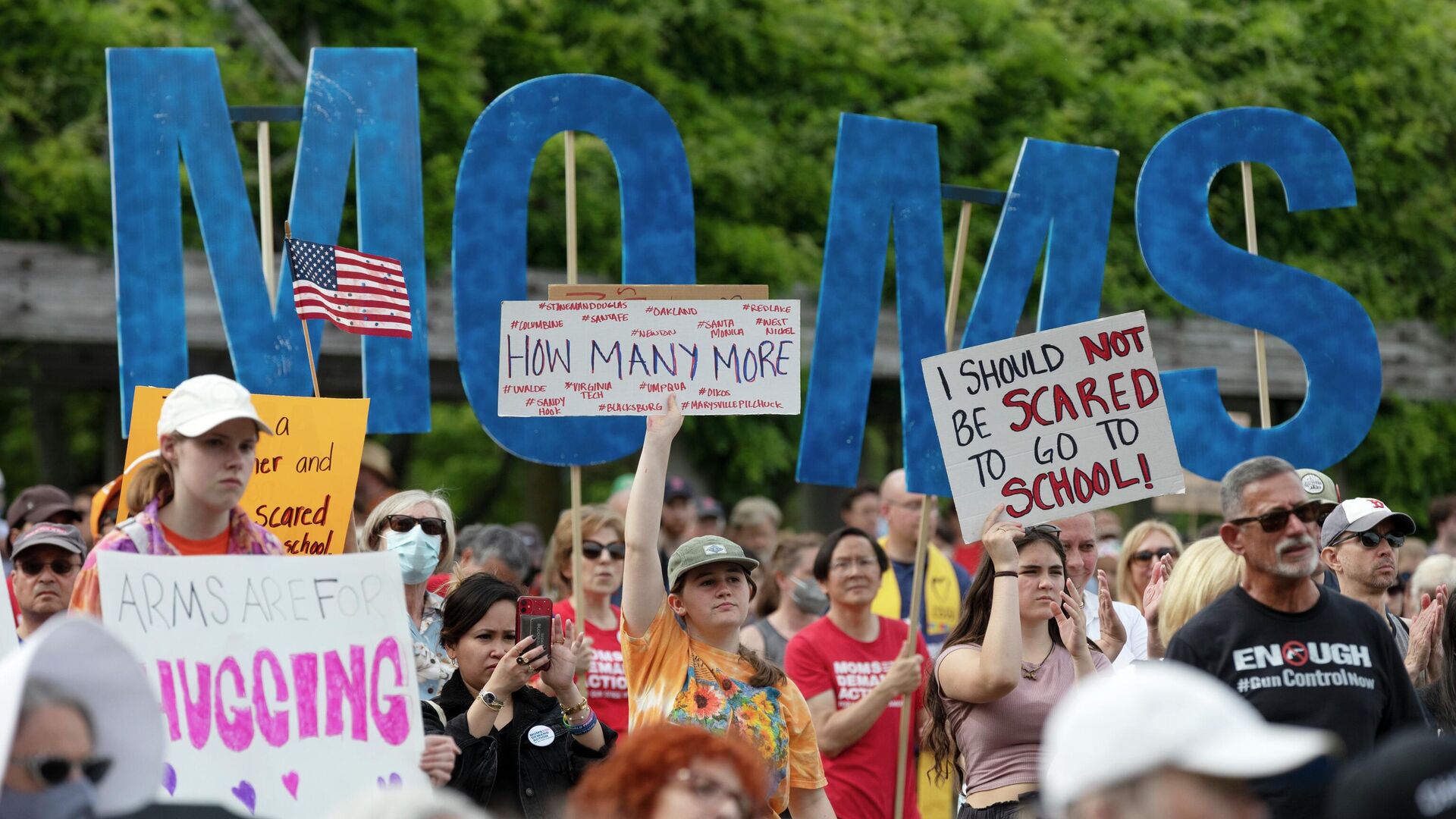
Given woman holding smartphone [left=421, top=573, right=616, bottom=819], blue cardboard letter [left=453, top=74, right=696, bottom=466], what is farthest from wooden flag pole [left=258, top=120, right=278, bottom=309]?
woman holding smartphone [left=421, top=573, right=616, bottom=819]

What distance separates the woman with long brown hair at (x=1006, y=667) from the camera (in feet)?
17.3

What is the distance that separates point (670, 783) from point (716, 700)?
184cm

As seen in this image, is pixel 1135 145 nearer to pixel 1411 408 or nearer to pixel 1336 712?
pixel 1411 408

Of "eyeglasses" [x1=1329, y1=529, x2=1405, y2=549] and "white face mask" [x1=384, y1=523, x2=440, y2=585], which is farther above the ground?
"white face mask" [x1=384, y1=523, x2=440, y2=585]

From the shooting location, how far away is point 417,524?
624 centimetres

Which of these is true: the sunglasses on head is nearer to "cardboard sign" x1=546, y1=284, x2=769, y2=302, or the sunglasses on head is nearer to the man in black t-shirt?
"cardboard sign" x1=546, y1=284, x2=769, y2=302

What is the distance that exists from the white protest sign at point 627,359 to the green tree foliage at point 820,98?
591 centimetres

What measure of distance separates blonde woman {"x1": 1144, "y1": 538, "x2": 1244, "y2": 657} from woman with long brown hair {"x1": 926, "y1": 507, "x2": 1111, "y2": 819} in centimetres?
27

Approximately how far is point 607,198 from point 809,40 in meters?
2.44

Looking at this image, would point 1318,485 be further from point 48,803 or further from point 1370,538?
point 48,803

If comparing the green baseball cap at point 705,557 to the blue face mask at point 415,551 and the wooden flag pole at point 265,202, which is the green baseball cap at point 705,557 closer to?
the blue face mask at point 415,551

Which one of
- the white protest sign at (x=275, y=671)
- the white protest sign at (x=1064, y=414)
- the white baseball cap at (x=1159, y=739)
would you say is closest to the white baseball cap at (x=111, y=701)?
the white protest sign at (x=275, y=671)

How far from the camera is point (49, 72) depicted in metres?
12.2

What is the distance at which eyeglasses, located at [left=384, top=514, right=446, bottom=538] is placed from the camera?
6.25m
